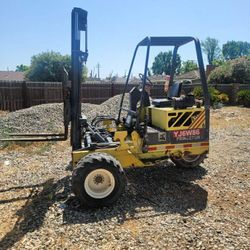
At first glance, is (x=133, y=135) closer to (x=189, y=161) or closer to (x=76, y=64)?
(x=76, y=64)

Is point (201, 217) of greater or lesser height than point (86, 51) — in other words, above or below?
below

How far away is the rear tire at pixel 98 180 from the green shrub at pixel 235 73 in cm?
2186

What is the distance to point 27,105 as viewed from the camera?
18.5 m

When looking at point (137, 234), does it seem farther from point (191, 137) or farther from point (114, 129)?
point (114, 129)

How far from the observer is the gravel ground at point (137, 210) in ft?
13.0

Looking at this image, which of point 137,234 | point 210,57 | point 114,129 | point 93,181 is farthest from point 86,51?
point 210,57

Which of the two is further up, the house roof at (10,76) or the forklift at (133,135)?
the house roof at (10,76)

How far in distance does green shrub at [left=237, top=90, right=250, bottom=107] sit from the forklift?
14116mm

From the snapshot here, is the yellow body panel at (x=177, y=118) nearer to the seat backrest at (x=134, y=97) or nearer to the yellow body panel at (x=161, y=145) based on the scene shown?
the yellow body panel at (x=161, y=145)

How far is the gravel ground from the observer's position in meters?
3.97

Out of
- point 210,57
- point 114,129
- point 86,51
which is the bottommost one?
point 114,129

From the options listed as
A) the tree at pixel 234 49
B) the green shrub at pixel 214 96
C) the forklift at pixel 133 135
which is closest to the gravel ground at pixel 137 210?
the forklift at pixel 133 135

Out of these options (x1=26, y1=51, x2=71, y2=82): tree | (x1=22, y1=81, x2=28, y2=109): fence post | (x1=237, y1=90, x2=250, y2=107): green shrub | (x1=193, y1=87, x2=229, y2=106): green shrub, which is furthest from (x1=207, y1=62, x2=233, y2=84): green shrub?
(x1=22, y1=81, x2=28, y2=109): fence post

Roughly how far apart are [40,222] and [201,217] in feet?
7.33
